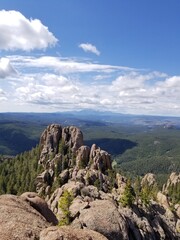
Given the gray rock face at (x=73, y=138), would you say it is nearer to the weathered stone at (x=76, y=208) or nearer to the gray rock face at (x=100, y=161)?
the gray rock face at (x=100, y=161)

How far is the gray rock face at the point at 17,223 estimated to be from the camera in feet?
105

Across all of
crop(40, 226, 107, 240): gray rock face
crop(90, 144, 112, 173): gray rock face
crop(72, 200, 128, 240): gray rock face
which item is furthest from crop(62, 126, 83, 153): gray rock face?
crop(40, 226, 107, 240): gray rock face

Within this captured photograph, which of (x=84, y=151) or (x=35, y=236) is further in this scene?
(x=84, y=151)

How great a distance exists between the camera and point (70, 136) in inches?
7667

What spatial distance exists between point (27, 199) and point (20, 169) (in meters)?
150

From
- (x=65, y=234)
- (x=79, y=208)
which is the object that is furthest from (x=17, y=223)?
(x=79, y=208)

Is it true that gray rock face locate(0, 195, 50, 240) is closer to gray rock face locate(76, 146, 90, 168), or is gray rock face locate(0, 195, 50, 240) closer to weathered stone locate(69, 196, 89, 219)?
weathered stone locate(69, 196, 89, 219)

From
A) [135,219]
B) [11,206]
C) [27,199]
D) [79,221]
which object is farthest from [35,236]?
[135,219]

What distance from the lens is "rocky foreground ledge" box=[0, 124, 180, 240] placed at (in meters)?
33.9

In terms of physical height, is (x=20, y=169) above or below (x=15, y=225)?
below

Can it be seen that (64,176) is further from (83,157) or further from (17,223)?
(17,223)

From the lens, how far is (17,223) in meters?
34.2

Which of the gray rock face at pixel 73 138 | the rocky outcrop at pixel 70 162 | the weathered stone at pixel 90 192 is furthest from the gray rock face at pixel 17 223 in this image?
the gray rock face at pixel 73 138

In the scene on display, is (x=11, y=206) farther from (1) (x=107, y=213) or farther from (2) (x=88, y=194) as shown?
(2) (x=88, y=194)
